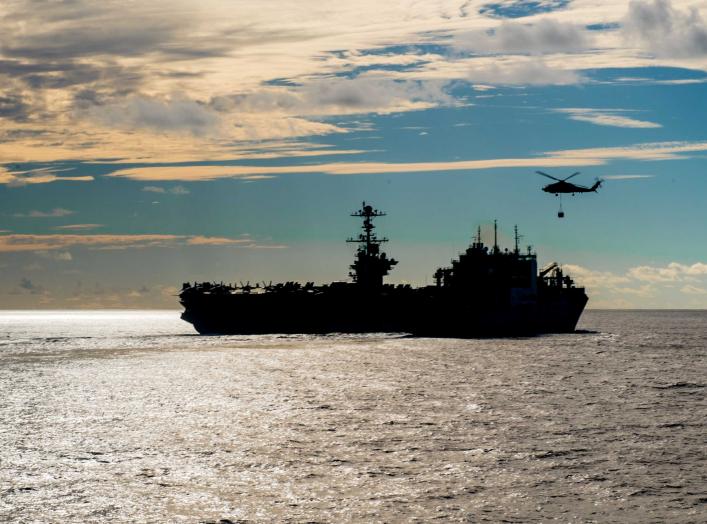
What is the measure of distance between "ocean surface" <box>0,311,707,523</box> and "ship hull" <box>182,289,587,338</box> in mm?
43081

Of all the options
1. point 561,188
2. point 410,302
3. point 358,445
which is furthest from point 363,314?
point 358,445

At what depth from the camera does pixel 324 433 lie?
3362 cm

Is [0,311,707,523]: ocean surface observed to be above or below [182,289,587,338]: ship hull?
below

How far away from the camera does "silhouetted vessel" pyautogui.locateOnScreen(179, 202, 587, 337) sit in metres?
106

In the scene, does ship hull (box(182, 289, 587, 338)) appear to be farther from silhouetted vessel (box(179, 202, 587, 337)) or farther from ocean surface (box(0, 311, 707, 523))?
ocean surface (box(0, 311, 707, 523))

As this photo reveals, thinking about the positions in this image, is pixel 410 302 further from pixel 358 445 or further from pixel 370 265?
pixel 358 445

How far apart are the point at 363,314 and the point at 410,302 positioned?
6.55 metres

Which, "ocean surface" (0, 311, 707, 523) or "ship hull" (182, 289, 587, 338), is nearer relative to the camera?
"ocean surface" (0, 311, 707, 523)

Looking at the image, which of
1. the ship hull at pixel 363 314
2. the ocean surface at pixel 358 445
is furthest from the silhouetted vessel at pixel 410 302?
the ocean surface at pixel 358 445

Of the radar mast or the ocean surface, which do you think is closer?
the ocean surface

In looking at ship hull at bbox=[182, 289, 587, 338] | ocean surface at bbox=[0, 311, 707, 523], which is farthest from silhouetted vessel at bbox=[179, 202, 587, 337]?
ocean surface at bbox=[0, 311, 707, 523]

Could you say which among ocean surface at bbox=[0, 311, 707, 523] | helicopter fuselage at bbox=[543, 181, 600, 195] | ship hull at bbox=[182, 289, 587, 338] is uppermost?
helicopter fuselage at bbox=[543, 181, 600, 195]

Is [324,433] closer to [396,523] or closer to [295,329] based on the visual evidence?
[396,523]

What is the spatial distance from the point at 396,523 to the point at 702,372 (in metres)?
49.1
